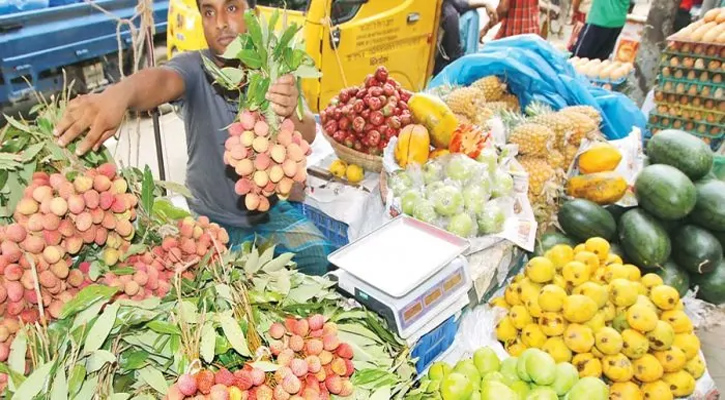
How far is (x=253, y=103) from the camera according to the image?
1.22m

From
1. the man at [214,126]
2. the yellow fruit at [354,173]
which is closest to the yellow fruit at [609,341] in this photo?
the man at [214,126]

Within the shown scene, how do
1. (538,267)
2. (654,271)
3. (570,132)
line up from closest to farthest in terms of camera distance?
(538,267) < (654,271) < (570,132)

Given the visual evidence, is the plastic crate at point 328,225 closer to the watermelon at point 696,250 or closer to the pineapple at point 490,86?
the pineapple at point 490,86

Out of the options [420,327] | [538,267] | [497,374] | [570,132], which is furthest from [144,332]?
[570,132]

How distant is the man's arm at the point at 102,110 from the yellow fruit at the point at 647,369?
1814mm

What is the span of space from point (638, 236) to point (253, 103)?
6.24 ft

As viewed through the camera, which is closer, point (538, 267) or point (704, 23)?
point (538, 267)

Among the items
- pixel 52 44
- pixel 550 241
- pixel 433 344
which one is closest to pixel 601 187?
pixel 550 241

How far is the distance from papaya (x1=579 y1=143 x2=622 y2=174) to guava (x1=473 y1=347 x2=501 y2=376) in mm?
1366

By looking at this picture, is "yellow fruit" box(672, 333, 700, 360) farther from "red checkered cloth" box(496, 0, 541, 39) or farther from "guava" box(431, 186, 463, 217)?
"red checkered cloth" box(496, 0, 541, 39)

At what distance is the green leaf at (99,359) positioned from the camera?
1.05 m

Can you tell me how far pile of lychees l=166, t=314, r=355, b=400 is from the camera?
0.98 m

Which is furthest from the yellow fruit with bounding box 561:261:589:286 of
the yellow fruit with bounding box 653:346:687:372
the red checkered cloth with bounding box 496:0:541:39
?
the red checkered cloth with bounding box 496:0:541:39

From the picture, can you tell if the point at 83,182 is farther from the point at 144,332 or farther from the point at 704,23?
the point at 704,23
